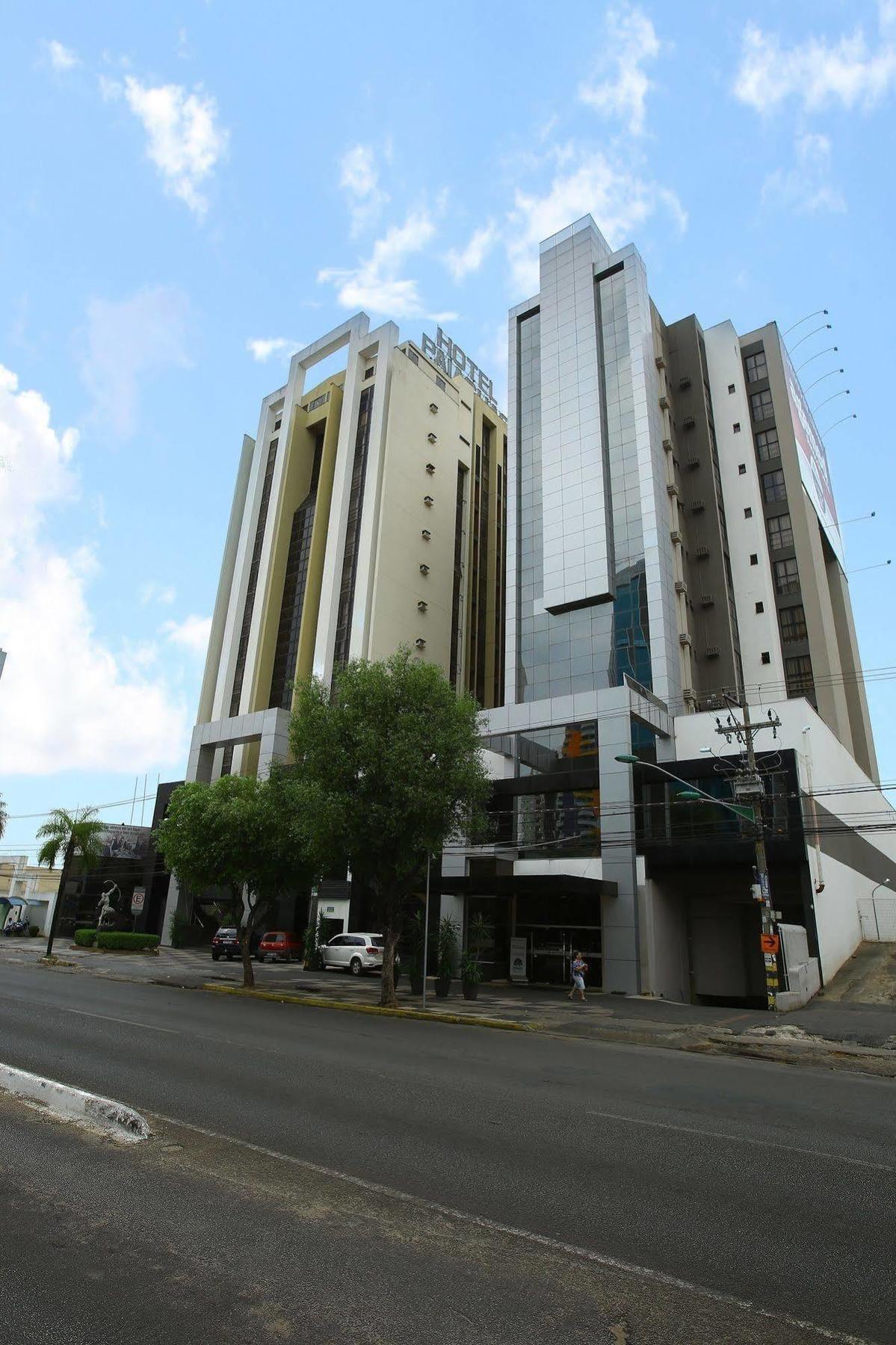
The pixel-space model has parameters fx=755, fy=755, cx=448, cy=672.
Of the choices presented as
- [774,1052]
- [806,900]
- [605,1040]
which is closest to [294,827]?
[605,1040]

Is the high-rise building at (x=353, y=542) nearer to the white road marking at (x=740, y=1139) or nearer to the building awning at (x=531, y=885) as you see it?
the building awning at (x=531, y=885)

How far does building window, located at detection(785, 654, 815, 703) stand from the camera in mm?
50594

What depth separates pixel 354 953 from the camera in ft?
118

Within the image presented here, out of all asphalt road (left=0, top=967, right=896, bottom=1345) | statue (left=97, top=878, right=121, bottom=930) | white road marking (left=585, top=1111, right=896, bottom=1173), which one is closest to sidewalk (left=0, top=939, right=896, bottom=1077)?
asphalt road (left=0, top=967, right=896, bottom=1345)

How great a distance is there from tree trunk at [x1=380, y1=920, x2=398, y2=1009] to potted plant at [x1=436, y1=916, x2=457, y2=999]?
3.47 meters

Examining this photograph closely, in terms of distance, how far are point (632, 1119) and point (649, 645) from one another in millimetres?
35860

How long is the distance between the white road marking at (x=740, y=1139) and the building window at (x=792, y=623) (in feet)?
160

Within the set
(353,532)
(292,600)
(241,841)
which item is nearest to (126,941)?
(241,841)

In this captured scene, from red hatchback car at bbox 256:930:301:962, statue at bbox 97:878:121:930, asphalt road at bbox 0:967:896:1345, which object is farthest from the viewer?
statue at bbox 97:878:121:930

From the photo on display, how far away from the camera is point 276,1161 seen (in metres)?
6.41

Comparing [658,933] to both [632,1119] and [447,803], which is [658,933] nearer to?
[447,803]

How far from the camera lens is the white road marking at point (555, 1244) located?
3.99 meters

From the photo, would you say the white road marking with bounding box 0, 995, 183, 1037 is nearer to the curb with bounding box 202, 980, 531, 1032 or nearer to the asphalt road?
the asphalt road

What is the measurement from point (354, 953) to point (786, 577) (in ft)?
126
